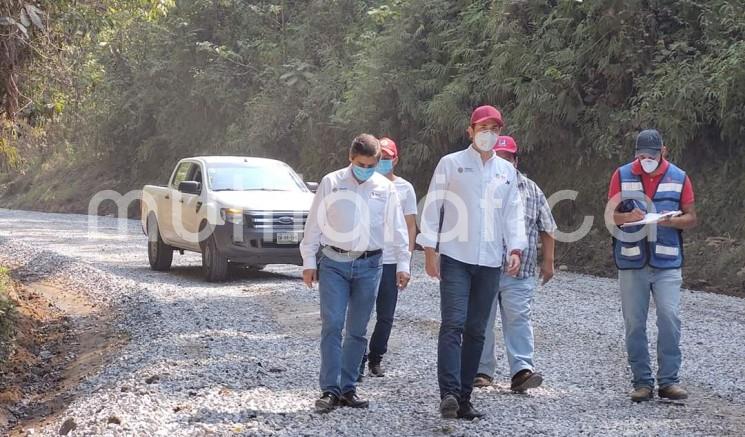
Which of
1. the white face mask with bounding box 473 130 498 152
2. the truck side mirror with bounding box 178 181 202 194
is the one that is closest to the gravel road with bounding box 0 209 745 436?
the truck side mirror with bounding box 178 181 202 194

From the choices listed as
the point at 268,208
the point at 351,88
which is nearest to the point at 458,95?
the point at 351,88

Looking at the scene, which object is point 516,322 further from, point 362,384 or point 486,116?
point 486,116

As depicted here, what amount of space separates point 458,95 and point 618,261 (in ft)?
46.4

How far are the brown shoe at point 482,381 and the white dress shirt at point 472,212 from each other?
1390 millimetres

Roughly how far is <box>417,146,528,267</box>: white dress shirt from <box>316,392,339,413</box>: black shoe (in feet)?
3.95

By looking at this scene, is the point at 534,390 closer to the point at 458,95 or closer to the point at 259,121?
the point at 458,95

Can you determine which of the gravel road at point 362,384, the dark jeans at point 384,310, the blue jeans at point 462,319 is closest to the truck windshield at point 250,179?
the gravel road at point 362,384

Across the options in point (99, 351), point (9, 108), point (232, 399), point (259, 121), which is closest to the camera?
point (232, 399)

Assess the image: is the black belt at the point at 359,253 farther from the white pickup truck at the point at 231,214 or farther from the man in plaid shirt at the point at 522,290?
the white pickup truck at the point at 231,214

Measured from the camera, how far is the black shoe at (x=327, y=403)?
21.9ft

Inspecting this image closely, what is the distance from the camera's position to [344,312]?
6.77 m

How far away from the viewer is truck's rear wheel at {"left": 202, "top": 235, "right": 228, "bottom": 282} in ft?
48.8

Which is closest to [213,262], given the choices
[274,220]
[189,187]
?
[274,220]

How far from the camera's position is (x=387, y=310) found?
8.04 metres
